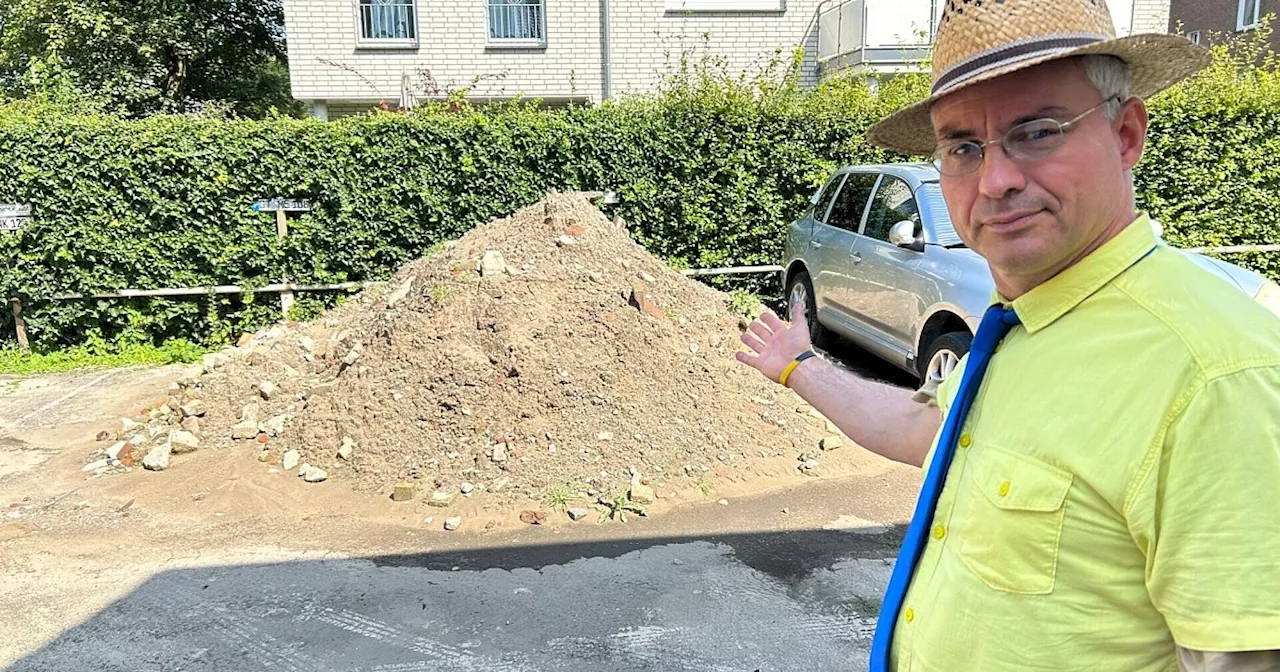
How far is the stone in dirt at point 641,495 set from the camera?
16.4 ft

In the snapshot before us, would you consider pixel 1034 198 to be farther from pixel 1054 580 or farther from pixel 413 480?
pixel 413 480

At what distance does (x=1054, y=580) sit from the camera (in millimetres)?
1101

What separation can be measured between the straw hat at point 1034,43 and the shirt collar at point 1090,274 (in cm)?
25

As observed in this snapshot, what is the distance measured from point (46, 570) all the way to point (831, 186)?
714 cm

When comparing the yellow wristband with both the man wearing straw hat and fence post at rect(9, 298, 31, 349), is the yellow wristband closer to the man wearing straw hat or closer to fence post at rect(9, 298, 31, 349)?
the man wearing straw hat

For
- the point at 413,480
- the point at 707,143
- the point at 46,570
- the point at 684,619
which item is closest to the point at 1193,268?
the point at 684,619

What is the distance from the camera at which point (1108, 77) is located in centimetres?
123

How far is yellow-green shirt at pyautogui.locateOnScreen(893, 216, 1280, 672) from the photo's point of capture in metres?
0.94

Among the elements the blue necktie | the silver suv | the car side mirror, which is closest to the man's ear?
the blue necktie

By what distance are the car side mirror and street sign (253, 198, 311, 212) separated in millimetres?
6156

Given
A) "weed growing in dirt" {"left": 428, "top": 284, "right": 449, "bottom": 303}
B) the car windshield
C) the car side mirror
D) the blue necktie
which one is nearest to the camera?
the blue necktie

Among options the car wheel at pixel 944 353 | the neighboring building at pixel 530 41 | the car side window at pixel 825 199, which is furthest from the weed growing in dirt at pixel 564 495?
the neighboring building at pixel 530 41

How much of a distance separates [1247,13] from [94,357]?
992 inches

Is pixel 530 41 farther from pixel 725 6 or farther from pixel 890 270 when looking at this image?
pixel 890 270
